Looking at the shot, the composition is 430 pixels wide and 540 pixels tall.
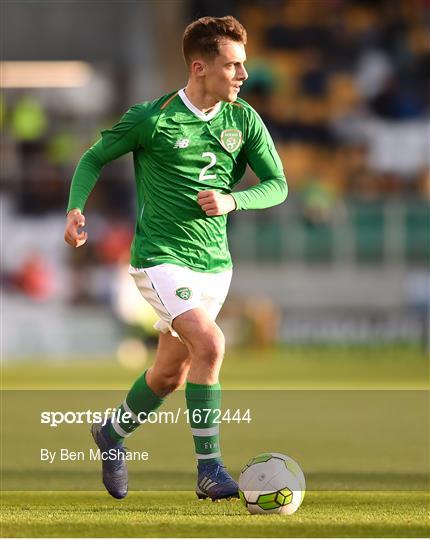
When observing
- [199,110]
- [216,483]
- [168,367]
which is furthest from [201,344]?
[199,110]

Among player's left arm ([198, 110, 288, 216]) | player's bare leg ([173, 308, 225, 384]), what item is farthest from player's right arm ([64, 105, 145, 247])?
player's bare leg ([173, 308, 225, 384])

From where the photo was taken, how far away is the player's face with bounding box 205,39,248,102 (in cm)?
593

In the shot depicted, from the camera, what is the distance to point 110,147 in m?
6.05

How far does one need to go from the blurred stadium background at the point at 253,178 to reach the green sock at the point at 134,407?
13.1m

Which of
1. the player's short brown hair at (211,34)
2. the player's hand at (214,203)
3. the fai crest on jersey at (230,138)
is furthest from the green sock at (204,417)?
the player's short brown hair at (211,34)

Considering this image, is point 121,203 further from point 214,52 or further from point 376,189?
point 214,52

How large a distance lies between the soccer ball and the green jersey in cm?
94

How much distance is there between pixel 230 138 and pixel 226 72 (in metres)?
0.30

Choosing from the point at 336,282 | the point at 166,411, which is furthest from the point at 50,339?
the point at 166,411

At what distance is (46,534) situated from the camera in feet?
16.3

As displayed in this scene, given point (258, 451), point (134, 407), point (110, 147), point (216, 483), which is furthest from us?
point (258, 451)

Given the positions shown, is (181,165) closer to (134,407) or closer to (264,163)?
(264,163)

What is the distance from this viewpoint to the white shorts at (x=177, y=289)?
5910 mm

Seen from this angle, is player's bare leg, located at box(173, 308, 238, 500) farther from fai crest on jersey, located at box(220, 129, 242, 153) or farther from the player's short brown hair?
the player's short brown hair
